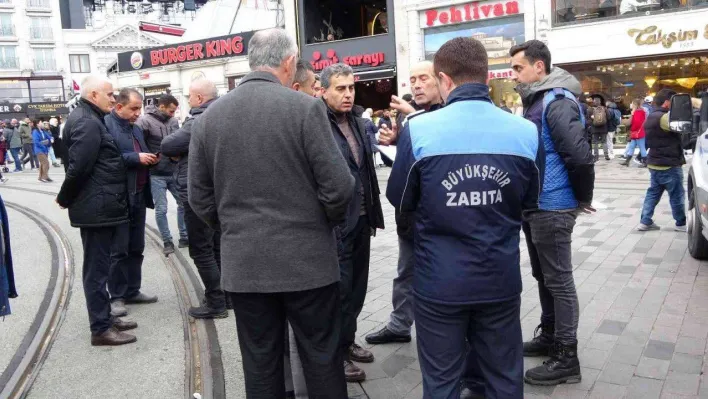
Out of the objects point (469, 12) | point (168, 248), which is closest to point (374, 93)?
point (469, 12)

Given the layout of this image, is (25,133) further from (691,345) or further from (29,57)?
(29,57)

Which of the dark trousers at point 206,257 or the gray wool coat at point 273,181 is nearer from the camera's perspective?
the gray wool coat at point 273,181

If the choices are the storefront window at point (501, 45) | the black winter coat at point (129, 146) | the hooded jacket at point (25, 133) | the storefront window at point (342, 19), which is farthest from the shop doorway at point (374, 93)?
the black winter coat at point (129, 146)

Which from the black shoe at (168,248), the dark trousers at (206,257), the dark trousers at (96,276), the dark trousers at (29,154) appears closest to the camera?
the dark trousers at (96,276)

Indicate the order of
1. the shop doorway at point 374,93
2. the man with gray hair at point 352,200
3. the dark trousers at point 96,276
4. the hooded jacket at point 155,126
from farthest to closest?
1. the shop doorway at point 374,93
2. the hooded jacket at point 155,126
3. the dark trousers at point 96,276
4. the man with gray hair at point 352,200

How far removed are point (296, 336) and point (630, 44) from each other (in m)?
18.5

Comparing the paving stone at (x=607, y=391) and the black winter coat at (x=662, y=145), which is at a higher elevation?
the black winter coat at (x=662, y=145)

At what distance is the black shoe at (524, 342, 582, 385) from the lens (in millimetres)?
3732

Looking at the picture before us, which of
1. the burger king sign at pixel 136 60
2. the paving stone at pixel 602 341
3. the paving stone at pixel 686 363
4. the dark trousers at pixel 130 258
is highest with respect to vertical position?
the burger king sign at pixel 136 60

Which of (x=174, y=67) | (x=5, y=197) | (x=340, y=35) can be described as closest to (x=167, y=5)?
→ (x=174, y=67)

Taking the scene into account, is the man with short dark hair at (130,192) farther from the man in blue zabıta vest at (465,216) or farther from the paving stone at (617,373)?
the paving stone at (617,373)

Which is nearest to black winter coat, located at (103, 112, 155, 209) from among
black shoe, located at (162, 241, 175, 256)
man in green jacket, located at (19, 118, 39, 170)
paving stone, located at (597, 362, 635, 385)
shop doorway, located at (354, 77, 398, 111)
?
black shoe, located at (162, 241, 175, 256)

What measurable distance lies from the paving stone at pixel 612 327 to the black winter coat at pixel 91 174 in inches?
153

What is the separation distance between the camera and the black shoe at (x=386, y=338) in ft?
14.9
